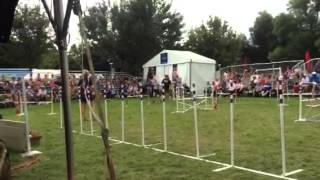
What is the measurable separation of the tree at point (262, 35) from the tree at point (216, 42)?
8093 millimetres

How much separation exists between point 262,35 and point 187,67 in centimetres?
3444

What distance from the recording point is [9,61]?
44.2m

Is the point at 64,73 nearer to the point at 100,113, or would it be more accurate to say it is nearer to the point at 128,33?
the point at 100,113

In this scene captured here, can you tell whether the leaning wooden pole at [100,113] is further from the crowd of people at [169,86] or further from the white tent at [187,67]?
the white tent at [187,67]

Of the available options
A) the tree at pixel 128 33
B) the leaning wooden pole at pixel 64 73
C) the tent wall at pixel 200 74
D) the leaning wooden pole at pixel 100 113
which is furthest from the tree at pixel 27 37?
A: the leaning wooden pole at pixel 100 113

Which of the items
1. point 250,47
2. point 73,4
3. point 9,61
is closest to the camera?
Answer: point 73,4

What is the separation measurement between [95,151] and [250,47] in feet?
194

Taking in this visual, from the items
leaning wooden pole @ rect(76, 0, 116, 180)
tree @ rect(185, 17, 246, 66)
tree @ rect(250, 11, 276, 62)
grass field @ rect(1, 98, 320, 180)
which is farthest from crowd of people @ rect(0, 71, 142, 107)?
tree @ rect(250, 11, 276, 62)

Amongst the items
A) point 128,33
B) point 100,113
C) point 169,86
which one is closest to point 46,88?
point 169,86

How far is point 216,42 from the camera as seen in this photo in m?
57.8

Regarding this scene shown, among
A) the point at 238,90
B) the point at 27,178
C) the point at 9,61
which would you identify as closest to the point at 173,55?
the point at 238,90

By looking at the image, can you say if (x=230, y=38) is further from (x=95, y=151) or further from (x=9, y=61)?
(x=95, y=151)

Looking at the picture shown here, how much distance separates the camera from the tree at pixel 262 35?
6621 cm

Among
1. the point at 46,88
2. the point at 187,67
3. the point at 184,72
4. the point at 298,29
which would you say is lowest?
the point at 46,88
